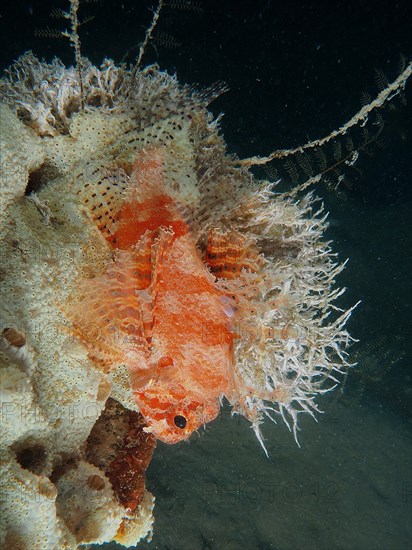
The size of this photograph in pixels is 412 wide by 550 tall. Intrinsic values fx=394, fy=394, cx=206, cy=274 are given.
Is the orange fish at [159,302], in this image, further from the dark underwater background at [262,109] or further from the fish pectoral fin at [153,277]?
the dark underwater background at [262,109]

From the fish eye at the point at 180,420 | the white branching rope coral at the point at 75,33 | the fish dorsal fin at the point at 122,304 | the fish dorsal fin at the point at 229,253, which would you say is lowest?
the fish eye at the point at 180,420

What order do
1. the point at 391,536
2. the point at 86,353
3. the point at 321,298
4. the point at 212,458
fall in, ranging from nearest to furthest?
the point at 86,353
the point at 321,298
the point at 212,458
the point at 391,536

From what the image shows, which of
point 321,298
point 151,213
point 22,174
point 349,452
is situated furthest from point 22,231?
point 349,452

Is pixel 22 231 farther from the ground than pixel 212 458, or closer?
farther from the ground

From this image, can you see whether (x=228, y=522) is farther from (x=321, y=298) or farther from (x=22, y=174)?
(x=22, y=174)

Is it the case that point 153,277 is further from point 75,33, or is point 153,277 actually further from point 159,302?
point 75,33

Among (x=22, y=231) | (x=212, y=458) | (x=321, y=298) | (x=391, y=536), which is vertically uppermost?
(x=321, y=298)

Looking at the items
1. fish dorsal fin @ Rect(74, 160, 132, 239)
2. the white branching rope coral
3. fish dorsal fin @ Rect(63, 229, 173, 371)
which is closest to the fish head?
fish dorsal fin @ Rect(63, 229, 173, 371)

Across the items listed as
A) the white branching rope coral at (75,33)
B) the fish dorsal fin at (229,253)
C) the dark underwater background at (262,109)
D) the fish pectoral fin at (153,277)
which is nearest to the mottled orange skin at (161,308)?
the fish pectoral fin at (153,277)
